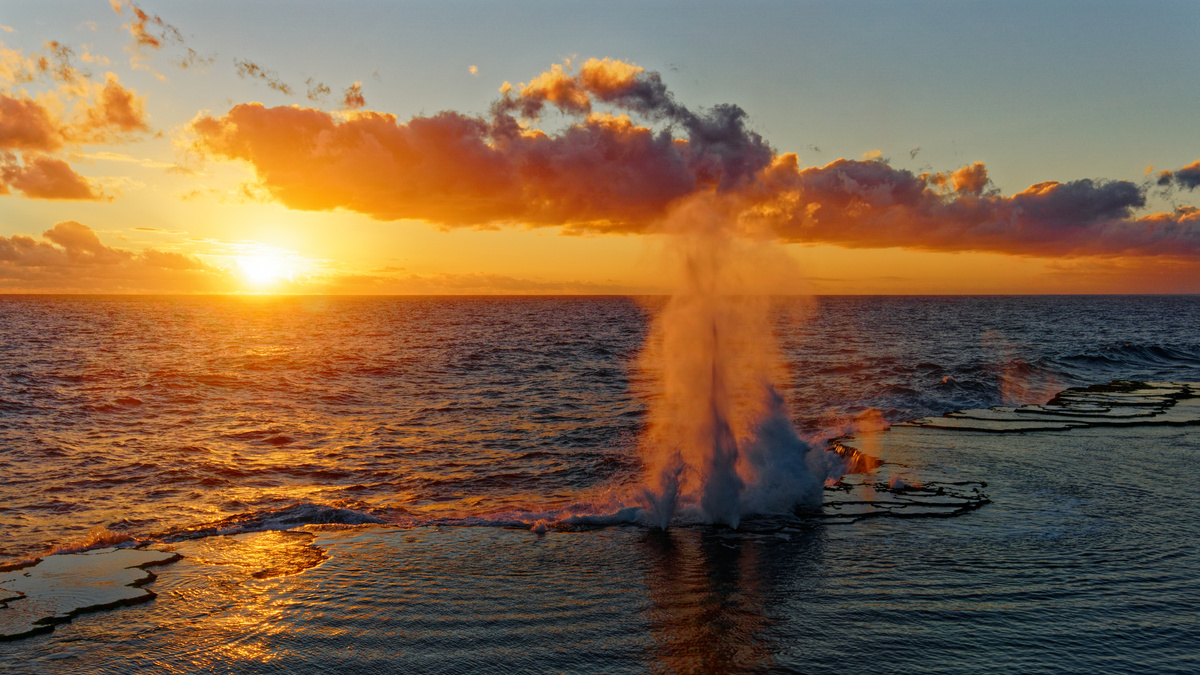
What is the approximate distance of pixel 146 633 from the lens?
832 centimetres

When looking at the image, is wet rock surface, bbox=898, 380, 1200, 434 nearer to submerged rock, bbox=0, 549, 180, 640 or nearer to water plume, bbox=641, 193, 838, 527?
water plume, bbox=641, 193, 838, 527

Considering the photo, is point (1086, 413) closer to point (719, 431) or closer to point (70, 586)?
point (719, 431)

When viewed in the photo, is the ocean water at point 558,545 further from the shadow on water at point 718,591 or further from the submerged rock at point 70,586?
the submerged rock at point 70,586

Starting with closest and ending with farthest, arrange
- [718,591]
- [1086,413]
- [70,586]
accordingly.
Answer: [718,591], [70,586], [1086,413]

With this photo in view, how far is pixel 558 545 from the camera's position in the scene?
38.5 feet

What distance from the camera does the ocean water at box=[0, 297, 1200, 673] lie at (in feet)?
25.7

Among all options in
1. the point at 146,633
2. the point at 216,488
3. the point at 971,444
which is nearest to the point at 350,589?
the point at 146,633

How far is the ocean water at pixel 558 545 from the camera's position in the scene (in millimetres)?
7848

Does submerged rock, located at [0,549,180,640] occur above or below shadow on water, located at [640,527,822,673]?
below

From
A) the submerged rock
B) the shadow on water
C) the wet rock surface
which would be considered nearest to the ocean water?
the shadow on water

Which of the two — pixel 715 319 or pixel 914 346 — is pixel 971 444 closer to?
pixel 715 319

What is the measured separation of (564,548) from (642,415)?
14916 mm

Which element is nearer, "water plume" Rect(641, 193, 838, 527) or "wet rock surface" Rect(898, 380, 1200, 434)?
"water plume" Rect(641, 193, 838, 527)

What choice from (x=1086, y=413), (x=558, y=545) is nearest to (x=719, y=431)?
(x=558, y=545)
